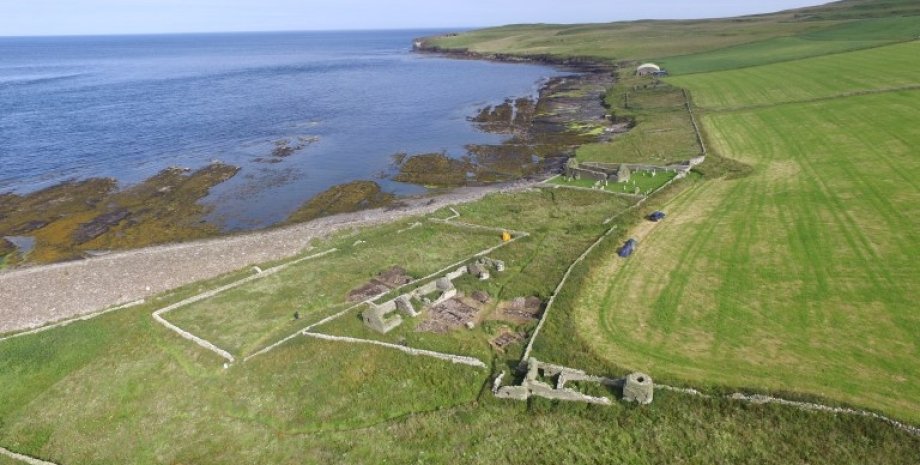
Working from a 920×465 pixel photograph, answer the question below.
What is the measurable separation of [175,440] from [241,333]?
745 cm

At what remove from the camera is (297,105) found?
10138cm

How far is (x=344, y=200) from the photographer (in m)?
51.5

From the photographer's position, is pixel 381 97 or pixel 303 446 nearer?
pixel 303 446

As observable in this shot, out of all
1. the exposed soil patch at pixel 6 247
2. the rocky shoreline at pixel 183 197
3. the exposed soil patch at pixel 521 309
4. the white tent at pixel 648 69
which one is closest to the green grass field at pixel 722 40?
the white tent at pixel 648 69

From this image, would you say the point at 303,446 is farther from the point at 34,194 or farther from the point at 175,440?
the point at 34,194

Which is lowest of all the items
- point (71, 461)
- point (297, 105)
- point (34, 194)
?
point (71, 461)

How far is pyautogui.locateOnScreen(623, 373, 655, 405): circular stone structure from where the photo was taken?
802 inches

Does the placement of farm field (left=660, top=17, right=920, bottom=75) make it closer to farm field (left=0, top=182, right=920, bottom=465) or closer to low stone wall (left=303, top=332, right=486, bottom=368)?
farm field (left=0, top=182, right=920, bottom=465)

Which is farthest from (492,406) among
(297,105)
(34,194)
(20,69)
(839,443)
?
(20,69)

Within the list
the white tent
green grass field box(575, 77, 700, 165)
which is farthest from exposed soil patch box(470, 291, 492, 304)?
the white tent

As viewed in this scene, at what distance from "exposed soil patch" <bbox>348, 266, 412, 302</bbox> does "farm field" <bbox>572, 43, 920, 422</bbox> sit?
34.7 ft

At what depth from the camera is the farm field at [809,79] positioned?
6775 centimetres

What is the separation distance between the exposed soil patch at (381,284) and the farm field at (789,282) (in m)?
10.6

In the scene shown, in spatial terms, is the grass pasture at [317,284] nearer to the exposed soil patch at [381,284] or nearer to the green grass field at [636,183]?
the exposed soil patch at [381,284]
